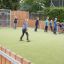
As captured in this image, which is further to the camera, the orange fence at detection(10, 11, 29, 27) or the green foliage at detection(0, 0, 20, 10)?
the green foliage at detection(0, 0, 20, 10)

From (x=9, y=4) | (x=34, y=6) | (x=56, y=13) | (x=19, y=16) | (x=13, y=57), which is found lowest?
(x=19, y=16)

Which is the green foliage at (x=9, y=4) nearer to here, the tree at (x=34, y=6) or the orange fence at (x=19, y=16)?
the tree at (x=34, y=6)

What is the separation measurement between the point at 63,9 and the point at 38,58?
25320 mm

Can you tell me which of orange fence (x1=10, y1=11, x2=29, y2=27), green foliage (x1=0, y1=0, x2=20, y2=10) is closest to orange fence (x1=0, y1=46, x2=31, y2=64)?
orange fence (x1=10, y1=11, x2=29, y2=27)

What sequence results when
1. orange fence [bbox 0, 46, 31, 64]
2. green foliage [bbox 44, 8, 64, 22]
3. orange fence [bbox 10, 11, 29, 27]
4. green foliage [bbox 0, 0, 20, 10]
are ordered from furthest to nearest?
green foliage [bbox 0, 0, 20, 10], orange fence [bbox 10, 11, 29, 27], green foliage [bbox 44, 8, 64, 22], orange fence [bbox 0, 46, 31, 64]

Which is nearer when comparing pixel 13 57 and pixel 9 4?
pixel 13 57

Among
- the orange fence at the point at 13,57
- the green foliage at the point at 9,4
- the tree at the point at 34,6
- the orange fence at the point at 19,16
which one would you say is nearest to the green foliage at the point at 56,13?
the orange fence at the point at 19,16

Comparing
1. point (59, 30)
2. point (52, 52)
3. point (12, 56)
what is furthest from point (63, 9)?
point (12, 56)

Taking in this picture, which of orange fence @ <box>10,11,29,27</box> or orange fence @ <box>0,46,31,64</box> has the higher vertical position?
orange fence @ <box>0,46,31,64</box>

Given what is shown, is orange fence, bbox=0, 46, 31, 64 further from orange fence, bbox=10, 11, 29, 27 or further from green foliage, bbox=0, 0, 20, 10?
green foliage, bbox=0, 0, 20, 10

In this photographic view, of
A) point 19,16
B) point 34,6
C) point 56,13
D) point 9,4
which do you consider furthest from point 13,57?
point 9,4

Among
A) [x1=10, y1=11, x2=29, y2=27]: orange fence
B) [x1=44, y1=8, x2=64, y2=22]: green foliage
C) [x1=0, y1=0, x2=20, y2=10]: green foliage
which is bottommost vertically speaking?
[x1=10, y1=11, x2=29, y2=27]: orange fence

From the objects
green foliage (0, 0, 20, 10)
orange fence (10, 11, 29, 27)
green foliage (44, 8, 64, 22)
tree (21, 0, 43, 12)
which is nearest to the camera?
green foliage (44, 8, 64, 22)

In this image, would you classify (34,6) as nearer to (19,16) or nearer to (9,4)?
(9,4)
